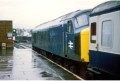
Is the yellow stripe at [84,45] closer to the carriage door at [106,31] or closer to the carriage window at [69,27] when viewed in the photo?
the carriage window at [69,27]

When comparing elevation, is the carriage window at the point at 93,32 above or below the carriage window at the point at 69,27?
below

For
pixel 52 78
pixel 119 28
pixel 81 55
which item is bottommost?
pixel 52 78

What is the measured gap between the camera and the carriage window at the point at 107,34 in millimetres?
11000

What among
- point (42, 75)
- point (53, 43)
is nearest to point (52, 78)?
point (42, 75)

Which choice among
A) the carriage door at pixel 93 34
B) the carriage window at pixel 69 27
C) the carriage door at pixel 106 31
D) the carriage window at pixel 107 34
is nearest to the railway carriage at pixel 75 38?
the carriage window at pixel 69 27

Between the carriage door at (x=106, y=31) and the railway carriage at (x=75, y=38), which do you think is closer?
the carriage door at (x=106, y=31)

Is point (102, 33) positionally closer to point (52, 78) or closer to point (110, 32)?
point (110, 32)

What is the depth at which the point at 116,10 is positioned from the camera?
10.5 m

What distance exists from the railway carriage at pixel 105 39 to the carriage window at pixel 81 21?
439 cm

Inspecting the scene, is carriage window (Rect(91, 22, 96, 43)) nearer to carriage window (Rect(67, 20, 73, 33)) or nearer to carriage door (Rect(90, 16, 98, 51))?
carriage door (Rect(90, 16, 98, 51))

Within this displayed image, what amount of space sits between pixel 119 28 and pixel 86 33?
18.1 ft

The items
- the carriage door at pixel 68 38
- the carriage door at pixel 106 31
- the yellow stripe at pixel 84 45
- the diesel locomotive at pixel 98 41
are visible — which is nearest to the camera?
the diesel locomotive at pixel 98 41

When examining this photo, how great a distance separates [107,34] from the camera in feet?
37.1

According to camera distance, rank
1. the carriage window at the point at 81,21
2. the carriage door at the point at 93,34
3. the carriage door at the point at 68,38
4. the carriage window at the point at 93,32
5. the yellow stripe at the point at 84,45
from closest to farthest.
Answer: the carriage door at the point at 93,34 → the carriage window at the point at 93,32 → the yellow stripe at the point at 84,45 → the carriage window at the point at 81,21 → the carriage door at the point at 68,38
